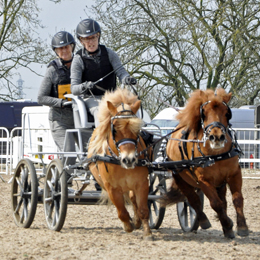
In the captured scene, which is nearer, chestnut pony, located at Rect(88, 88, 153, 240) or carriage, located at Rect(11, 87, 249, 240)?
chestnut pony, located at Rect(88, 88, 153, 240)

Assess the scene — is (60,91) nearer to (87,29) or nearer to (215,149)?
(87,29)

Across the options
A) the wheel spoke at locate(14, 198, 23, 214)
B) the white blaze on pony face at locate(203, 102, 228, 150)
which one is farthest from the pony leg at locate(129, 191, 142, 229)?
the wheel spoke at locate(14, 198, 23, 214)

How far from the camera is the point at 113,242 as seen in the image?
5543 millimetres

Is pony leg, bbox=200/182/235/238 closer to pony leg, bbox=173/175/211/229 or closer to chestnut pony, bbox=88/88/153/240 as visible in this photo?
pony leg, bbox=173/175/211/229

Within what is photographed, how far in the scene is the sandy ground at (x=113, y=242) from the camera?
484 cm

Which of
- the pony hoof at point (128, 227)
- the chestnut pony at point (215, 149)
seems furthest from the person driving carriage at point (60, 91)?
the chestnut pony at point (215, 149)

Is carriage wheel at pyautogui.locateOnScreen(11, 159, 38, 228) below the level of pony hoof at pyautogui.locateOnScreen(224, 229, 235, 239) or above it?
above

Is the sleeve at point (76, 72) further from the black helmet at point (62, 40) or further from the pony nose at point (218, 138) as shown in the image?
the pony nose at point (218, 138)

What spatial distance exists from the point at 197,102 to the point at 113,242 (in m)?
1.70

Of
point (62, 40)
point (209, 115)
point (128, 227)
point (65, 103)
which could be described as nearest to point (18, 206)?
point (65, 103)

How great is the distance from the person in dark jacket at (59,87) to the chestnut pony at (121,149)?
4.39 ft

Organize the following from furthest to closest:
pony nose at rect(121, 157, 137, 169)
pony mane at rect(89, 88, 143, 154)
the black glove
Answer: the black glove
pony mane at rect(89, 88, 143, 154)
pony nose at rect(121, 157, 137, 169)

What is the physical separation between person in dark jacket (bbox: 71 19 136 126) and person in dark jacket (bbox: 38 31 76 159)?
45 cm

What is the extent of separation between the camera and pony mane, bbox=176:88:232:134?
5.64m
